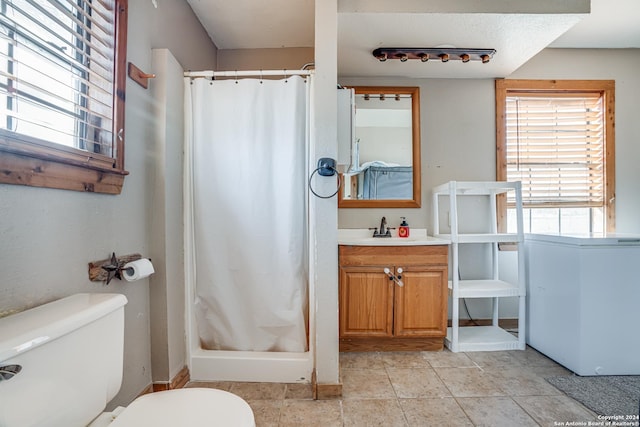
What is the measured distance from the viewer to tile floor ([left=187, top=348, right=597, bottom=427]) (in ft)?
4.69

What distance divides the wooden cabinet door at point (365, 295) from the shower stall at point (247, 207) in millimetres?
386

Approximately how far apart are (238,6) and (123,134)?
136 cm

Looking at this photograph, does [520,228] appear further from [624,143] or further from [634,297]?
[624,143]

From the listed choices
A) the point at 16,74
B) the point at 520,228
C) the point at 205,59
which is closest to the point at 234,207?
the point at 16,74

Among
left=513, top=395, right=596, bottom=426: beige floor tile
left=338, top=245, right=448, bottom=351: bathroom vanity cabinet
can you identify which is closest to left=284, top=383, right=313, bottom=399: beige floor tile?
left=338, top=245, right=448, bottom=351: bathroom vanity cabinet

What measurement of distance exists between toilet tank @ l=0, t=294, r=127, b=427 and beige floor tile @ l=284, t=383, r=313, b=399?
3.02 ft

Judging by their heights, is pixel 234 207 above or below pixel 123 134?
below

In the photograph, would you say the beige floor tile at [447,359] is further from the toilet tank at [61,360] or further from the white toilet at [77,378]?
the toilet tank at [61,360]

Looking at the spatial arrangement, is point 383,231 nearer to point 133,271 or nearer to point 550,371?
point 550,371

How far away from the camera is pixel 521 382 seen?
68.2 inches

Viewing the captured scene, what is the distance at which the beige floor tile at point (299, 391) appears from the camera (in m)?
1.61

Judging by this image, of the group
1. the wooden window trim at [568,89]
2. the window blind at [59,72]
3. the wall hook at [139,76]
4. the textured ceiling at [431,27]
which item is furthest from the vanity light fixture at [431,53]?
the window blind at [59,72]

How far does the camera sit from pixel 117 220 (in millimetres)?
1319

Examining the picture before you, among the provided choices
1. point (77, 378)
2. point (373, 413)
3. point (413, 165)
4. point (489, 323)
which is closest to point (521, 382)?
point (489, 323)
